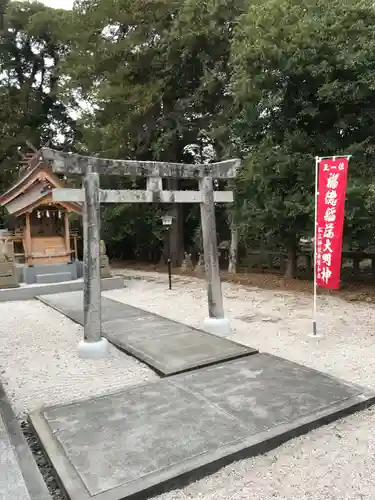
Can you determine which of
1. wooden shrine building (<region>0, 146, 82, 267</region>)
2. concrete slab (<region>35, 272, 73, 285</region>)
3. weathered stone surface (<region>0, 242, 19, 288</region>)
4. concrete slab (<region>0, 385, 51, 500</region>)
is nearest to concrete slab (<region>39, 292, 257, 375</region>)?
concrete slab (<region>0, 385, 51, 500</region>)

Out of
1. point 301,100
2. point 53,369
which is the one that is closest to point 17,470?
point 53,369

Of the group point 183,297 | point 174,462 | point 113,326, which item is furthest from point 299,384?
point 183,297

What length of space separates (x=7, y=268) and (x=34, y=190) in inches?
98.1

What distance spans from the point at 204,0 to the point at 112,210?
7.66m

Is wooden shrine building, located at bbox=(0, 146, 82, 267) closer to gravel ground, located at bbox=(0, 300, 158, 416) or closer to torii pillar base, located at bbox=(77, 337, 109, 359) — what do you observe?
gravel ground, located at bbox=(0, 300, 158, 416)

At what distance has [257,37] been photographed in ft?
29.5

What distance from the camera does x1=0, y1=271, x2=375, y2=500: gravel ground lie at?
2.75 metres

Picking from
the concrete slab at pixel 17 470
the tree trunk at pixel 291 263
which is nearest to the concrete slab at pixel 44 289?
the tree trunk at pixel 291 263

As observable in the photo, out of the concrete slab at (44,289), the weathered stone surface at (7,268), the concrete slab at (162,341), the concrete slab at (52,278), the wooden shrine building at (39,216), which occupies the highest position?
the wooden shrine building at (39,216)

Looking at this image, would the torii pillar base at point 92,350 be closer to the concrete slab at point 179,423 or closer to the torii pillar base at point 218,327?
the concrete slab at point 179,423

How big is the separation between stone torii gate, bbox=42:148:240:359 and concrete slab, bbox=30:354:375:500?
1676 millimetres

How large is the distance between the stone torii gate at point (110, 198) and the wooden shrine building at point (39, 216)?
5.80 meters

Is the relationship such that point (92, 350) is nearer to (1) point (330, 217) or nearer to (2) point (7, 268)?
(1) point (330, 217)

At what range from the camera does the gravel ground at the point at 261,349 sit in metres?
2.75
